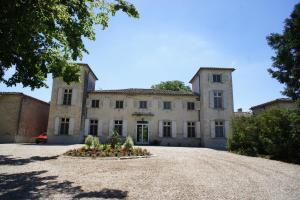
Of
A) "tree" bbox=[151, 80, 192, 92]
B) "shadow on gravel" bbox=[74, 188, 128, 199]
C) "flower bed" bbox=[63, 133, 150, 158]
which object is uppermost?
"tree" bbox=[151, 80, 192, 92]

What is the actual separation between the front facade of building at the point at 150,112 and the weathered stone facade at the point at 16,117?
2.83 m

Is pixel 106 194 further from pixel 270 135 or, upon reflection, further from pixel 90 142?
pixel 270 135

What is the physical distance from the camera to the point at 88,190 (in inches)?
203

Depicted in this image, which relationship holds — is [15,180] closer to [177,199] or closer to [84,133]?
[177,199]

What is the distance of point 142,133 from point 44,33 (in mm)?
17931

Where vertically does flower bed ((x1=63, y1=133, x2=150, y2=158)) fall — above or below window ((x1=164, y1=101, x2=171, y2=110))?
below

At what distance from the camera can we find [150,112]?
2352cm

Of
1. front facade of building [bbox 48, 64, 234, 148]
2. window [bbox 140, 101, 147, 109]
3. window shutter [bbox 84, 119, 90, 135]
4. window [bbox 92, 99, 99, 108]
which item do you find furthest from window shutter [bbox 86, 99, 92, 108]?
window [bbox 140, 101, 147, 109]

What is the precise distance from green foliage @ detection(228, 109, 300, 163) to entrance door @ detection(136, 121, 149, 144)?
9.36 m

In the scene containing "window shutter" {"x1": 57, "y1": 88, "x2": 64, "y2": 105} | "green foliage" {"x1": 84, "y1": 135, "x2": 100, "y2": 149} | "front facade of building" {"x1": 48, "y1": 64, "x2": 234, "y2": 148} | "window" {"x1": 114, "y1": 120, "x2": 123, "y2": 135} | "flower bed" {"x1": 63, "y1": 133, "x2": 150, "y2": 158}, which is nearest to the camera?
"flower bed" {"x1": 63, "y1": 133, "x2": 150, "y2": 158}

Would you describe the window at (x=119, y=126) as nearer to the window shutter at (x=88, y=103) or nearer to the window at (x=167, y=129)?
the window shutter at (x=88, y=103)

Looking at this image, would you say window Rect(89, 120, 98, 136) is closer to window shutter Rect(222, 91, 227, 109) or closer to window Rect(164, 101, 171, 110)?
window Rect(164, 101, 171, 110)

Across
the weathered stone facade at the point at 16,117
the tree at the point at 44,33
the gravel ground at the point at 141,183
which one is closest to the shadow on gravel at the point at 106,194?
the gravel ground at the point at 141,183

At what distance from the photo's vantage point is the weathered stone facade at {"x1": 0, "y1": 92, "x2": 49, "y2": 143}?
2084 cm
